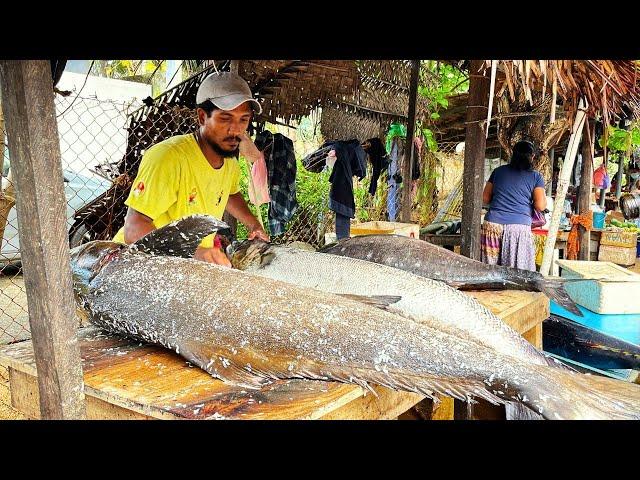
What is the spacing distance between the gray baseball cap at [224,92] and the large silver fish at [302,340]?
1.40 m

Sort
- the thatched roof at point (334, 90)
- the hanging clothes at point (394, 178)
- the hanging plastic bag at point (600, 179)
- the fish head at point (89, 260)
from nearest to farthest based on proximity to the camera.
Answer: the fish head at point (89, 260), the thatched roof at point (334, 90), the hanging clothes at point (394, 178), the hanging plastic bag at point (600, 179)

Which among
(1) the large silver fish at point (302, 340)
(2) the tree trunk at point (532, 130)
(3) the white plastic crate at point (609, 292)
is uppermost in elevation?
(2) the tree trunk at point (532, 130)

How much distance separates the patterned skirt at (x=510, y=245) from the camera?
6.53m

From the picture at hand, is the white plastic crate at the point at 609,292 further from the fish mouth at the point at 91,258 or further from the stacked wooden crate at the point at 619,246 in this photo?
the stacked wooden crate at the point at 619,246

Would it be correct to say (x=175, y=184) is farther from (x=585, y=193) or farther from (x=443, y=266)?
(x=585, y=193)

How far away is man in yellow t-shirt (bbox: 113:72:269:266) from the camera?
3.47 meters

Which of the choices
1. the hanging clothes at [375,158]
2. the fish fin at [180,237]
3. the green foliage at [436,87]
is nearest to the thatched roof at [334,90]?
the hanging clothes at [375,158]

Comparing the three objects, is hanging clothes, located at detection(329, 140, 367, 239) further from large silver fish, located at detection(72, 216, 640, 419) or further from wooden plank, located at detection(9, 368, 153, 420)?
wooden plank, located at detection(9, 368, 153, 420)

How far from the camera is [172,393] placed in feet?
6.43

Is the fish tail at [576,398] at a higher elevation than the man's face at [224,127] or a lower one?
lower

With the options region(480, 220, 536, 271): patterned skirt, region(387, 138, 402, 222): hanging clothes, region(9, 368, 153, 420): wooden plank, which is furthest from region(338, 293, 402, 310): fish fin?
region(387, 138, 402, 222): hanging clothes

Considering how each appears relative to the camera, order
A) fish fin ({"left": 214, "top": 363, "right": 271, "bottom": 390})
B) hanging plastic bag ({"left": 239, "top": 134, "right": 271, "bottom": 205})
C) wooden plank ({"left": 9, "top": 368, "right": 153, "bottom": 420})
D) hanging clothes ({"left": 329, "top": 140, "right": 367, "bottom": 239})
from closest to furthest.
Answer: wooden plank ({"left": 9, "top": 368, "right": 153, "bottom": 420}) < fish fin ({"left": 214, "top": 363, "right": 271, "bottom": 390}) < hanging plastic bag ({"left": 239, "top": 134, "right": 271, "bottom": 205}) < hanging clothes ({"left": 329, "top": 140, "right": 367, "bottom": 239})

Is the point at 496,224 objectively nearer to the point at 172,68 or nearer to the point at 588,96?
the point at 588,96

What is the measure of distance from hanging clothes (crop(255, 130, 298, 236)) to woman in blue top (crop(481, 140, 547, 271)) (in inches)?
99.1
